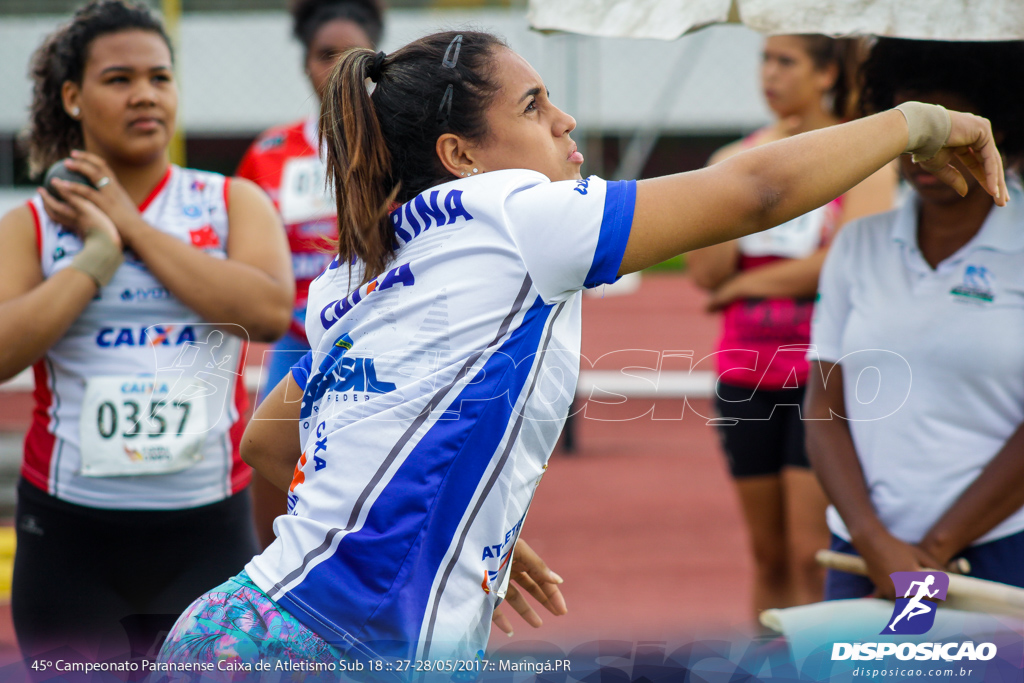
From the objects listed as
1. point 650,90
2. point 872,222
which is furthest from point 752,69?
point 872,222

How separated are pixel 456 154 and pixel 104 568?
5.17 feet

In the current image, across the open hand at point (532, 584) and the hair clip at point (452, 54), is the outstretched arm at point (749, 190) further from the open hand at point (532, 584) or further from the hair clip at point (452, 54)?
the open hand at point (532, 584)

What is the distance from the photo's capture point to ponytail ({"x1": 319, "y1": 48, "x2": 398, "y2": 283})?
1.68m

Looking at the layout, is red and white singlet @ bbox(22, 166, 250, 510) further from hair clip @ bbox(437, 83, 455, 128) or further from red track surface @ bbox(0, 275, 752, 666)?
hair clip @ bbox(437, 83, 455, 128)

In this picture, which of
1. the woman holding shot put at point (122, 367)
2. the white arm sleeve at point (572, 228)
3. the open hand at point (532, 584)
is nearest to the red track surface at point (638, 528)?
the open hand at point (532, 584)

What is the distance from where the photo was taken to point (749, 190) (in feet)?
5.11

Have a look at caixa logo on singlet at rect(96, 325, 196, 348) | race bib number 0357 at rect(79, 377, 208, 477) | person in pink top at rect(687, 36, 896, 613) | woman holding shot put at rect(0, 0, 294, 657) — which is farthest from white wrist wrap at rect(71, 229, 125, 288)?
person in pink top at rect(687, 36, 896, 613)

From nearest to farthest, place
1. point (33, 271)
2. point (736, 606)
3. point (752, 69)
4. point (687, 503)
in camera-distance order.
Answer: point (33, 271)
point (736, 606)
point (687, 503)
point (752, 69)

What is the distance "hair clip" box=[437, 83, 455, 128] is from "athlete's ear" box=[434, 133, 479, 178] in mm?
27

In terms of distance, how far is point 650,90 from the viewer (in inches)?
569

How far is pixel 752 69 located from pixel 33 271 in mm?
11096

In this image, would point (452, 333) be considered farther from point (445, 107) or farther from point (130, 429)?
point (130, 429)

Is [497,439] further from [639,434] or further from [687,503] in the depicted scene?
[639,434]

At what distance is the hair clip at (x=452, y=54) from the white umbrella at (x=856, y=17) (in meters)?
0.64
